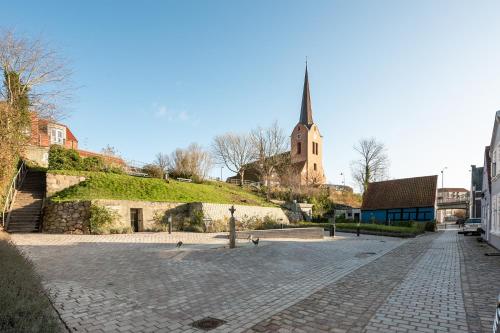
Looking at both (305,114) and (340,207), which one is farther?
(305,114)

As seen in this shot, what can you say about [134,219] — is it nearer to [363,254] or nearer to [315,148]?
[363,254]

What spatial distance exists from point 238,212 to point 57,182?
1326 centimetres

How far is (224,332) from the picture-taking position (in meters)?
4.77

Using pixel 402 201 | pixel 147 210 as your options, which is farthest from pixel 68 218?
pixel 402 201

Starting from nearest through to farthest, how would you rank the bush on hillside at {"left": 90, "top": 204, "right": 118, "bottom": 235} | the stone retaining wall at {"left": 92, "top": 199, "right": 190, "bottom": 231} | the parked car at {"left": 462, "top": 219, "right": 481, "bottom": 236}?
the bush on hillside at {"left": 90, "top": 204, "right": 118, "bottom": 235} → the stone retaining wall at {"left": 92, "top": 199, "right": 190, "bottom": 231} → the parked car at {"left": 462, "top": 219, "right": 481, "bottom": 236}

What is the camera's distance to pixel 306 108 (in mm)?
60312

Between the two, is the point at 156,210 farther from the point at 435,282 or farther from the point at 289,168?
the point at 289,168

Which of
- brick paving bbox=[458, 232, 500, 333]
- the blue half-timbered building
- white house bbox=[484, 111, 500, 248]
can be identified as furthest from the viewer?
the blue half-timbered building

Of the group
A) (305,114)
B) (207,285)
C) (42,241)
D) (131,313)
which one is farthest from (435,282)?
(305,114)

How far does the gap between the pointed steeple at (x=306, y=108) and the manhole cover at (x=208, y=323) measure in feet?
186

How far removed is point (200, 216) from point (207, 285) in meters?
14.1

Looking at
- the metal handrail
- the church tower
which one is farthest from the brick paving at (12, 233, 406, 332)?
the church tower

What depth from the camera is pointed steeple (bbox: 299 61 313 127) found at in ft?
194

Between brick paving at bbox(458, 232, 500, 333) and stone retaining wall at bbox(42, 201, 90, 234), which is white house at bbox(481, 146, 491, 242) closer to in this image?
brick paving at bbox(458, 232, 500, 333)
